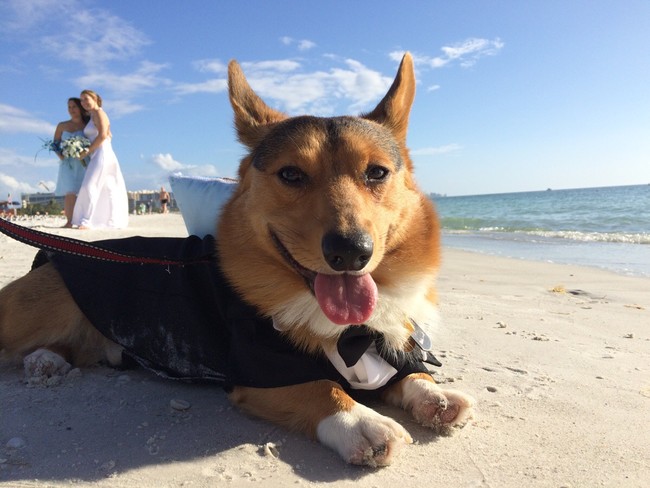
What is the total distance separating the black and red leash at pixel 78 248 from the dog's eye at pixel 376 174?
115 centimetres

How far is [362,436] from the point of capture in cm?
226

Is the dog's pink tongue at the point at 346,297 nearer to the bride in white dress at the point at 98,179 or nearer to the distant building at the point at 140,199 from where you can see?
the bride in white dress at the point at 98,179

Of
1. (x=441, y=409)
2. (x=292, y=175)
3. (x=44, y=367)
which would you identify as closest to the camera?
(x=441, y=409)

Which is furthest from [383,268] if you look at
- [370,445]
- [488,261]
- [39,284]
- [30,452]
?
[488,261]

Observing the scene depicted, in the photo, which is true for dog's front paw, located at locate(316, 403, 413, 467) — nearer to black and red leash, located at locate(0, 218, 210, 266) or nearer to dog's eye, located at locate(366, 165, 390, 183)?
dog's eye, located at locate(366, 165, 390, 183)

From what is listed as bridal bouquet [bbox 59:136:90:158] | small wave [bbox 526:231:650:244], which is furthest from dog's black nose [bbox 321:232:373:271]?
small wave [bbox 526:231:650:244]

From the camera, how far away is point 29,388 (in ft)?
10.0

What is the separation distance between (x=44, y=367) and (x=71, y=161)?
34.0 ft

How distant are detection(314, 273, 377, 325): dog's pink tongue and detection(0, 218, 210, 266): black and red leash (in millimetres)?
1100

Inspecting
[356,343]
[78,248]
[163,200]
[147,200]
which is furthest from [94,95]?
[147,200]

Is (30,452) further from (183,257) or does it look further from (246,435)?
(183,257)

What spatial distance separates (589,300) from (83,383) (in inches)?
217

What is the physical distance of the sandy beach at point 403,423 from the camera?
84.7 inches

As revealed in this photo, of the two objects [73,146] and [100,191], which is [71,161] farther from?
[100,191]
